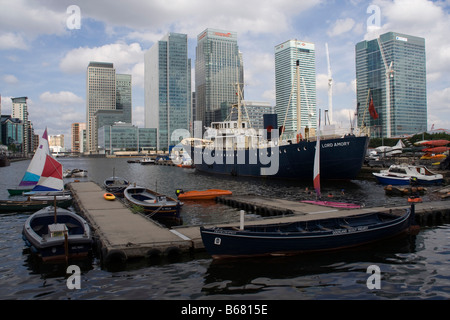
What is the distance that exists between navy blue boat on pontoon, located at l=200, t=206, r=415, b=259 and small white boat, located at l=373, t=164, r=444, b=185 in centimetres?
2945

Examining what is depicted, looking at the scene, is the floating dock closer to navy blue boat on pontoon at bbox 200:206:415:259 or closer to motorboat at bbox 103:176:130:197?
navy blue boat on pontoon at bbox 200:206:415:259

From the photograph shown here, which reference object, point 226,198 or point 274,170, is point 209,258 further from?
point 274,170

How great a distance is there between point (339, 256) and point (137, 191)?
2084 centimetres

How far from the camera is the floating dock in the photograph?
50.1 feet

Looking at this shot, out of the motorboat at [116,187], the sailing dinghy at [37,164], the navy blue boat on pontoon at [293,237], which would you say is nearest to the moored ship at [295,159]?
the motorboat at [116,187]

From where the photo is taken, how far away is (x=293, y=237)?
15.5 m

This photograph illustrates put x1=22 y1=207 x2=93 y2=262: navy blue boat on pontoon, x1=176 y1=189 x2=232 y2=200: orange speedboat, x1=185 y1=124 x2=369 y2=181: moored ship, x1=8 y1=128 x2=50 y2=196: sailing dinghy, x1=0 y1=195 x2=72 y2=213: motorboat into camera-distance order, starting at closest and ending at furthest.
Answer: x1=22 y1=207 x2=93 y2=262: navy blue boat on pontoon < x1=8 y1=128 x2=50 y2=196: sailing dinghy < x1=0 y1=195 x2=72 y2=213: motorboat < x1=176 y1=189 x2=232 y2=200: orange speedboat < x1=185 y1=124 x2=369 y2=181: moored ship

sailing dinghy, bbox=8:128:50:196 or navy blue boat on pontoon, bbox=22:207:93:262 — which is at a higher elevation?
sailing dinghy, bbox=8:128:50:196

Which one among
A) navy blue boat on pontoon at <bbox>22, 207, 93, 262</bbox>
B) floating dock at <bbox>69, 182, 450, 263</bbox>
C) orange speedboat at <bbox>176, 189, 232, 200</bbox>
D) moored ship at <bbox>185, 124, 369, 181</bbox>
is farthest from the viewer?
moored ship at <bbox>185, 124, 369, 181</bbox>

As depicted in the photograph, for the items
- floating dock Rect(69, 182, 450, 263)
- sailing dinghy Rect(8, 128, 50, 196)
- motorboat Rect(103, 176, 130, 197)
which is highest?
sailing dinghy Rect(8, 128, 50, 196)

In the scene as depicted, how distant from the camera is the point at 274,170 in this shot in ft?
195

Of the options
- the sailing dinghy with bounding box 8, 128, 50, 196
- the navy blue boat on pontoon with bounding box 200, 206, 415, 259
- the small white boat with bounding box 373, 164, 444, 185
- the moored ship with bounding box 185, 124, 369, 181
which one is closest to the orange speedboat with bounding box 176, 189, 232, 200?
the navy blue boat on pontoon with bounding box 200, 206, 415, 259

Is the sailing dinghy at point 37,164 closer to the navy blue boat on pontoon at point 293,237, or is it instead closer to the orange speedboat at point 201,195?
the navy blue boat on pontoon at point 293,237
